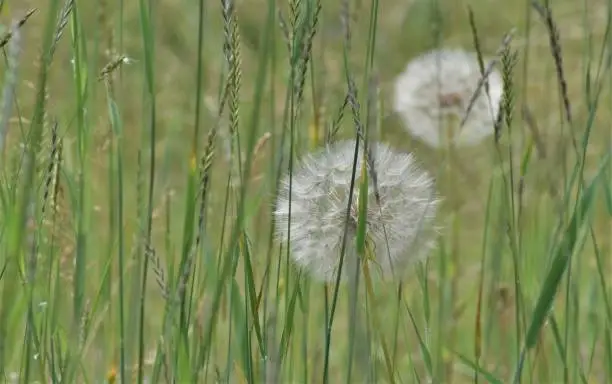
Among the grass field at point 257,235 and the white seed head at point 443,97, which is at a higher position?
the white seed head at point 443,97

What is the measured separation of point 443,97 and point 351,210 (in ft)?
4.18

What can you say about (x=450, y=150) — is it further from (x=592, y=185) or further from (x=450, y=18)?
(x=450, y=18)

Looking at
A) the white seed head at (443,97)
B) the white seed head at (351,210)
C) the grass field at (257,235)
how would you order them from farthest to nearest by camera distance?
1. the white seed head at (443,97)
2. the white seed head at (351,210)
3. the grass field at (257,235)

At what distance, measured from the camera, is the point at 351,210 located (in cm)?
128

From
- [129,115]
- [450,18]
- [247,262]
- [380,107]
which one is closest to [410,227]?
[380,107]

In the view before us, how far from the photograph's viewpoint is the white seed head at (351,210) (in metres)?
1.29

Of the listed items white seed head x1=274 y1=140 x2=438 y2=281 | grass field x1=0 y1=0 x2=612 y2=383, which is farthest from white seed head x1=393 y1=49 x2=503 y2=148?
white seed head x1=274 y1=140 x2=438 y2=281

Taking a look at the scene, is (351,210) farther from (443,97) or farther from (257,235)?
(443,97)

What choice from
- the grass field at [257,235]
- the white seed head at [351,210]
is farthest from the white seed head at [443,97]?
the white seed head at [351,210]

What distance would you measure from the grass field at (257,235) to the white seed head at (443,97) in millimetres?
145

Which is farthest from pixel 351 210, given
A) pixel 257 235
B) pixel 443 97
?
pixel 443 97

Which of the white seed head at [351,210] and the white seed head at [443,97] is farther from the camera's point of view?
the white seed head at [443,97]

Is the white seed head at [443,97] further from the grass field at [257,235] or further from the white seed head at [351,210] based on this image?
the white seed head at [351,210]

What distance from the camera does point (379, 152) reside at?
1341 millimetres
